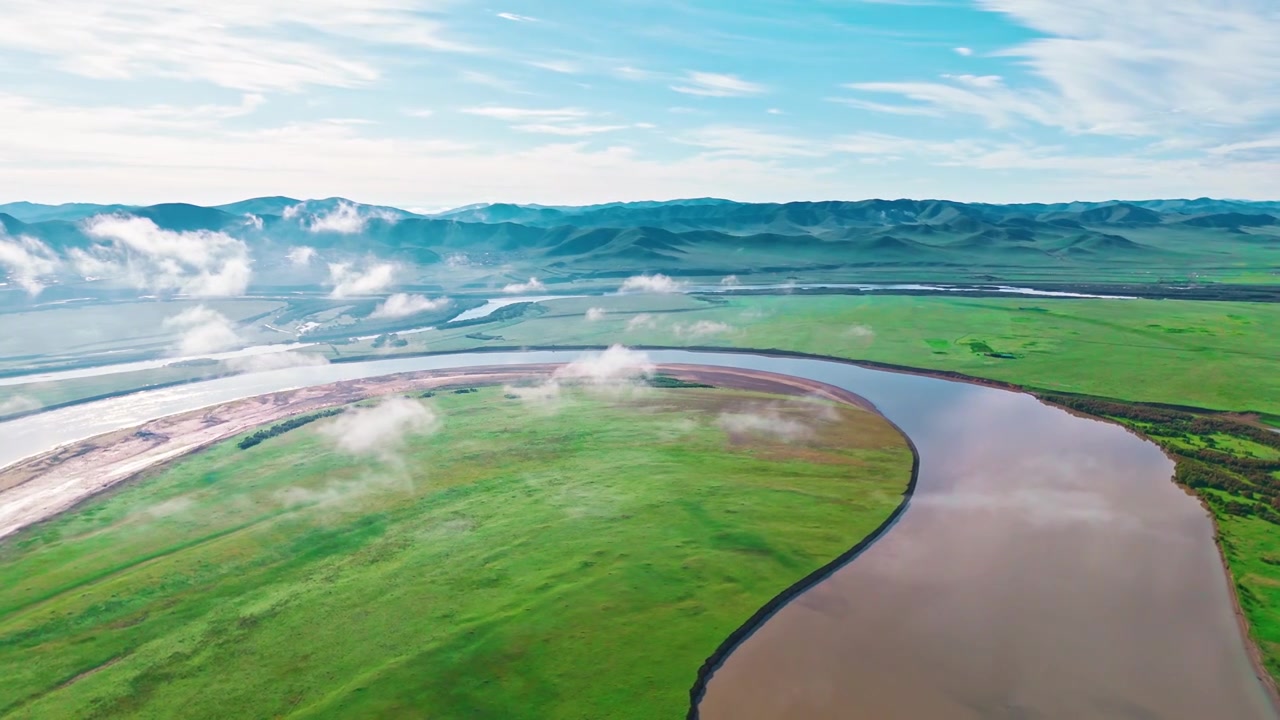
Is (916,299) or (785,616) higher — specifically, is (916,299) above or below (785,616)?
above

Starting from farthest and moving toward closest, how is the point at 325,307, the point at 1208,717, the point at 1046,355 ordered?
the point at 325,307
the point at 1046,355
the point at 1208,717

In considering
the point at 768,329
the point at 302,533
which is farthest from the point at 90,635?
the point at 768,329

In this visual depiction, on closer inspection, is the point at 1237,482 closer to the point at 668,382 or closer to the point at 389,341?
the point at 668,382

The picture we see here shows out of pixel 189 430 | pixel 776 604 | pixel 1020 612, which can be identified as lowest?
pixel 776 604

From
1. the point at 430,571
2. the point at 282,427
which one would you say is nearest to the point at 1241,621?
the point at 430,571

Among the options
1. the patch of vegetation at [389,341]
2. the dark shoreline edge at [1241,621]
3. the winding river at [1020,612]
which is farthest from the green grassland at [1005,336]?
the dark shoreline edge at [1241,621]

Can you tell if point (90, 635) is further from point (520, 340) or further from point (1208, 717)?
point (520, 340)

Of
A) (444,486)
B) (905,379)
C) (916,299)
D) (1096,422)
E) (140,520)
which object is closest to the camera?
(140,520)
